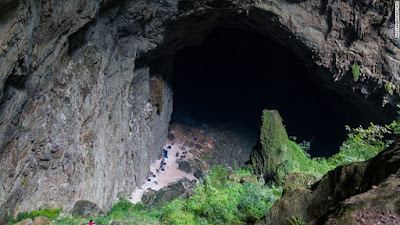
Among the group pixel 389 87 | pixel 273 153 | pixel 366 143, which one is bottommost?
pixel 273 153

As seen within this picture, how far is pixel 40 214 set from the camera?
711cm

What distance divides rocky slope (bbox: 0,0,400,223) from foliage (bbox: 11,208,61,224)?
21 cm

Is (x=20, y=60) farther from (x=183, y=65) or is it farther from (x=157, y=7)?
(x=183, y=65)

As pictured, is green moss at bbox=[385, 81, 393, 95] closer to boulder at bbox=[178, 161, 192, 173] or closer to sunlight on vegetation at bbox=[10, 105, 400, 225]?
sunlight on vegetation at bbox=[10, 105, 400, 225]

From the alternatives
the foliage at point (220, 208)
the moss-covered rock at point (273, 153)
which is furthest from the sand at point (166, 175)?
the foliage at point (220, 208)

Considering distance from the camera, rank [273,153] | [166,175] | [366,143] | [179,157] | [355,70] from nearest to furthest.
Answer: [366,143] < [273,153] < [355,70] < [166,175] < [179,157]

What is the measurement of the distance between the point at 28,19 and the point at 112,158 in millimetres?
6115

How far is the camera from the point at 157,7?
11555mm

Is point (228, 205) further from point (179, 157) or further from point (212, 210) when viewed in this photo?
point (179, 157)

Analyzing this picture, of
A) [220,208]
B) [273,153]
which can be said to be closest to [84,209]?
[220,208]

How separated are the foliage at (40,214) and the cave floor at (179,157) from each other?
5562mm

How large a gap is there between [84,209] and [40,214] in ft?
4.05

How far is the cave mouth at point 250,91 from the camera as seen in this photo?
776 inches

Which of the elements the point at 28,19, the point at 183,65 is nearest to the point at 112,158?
the point at 28,19
